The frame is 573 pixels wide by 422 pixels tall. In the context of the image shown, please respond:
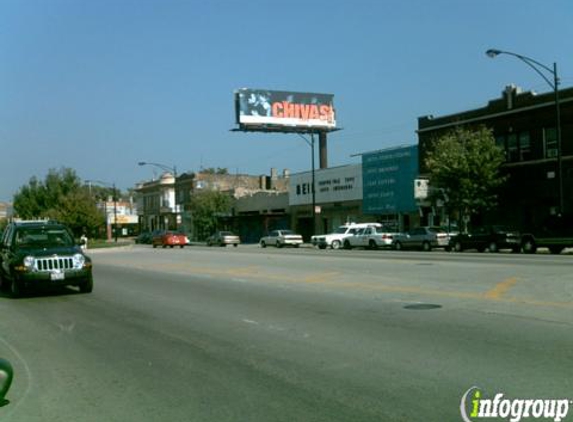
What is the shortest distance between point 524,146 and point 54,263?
3516 centimetres

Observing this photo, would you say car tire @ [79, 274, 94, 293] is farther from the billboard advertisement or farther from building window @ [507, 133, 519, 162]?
the billboard advertisement

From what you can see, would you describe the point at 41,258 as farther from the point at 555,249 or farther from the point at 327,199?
the point at 327,199

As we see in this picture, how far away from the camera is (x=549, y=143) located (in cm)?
4234

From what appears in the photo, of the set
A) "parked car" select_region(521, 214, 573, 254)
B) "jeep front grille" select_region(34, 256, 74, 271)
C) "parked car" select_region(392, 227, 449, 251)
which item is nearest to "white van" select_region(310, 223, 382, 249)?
"parked car" select_region(392, 227, 449, 251)

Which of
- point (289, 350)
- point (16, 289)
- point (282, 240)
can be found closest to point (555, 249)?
point (282, 240)

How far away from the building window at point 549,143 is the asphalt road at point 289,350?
26.4 meters

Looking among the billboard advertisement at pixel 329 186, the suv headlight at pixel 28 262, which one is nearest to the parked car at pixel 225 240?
the billboard advertisement at pixel 329 186

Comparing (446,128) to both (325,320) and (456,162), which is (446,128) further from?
(325,320)

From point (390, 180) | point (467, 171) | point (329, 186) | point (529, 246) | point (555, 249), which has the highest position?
point (329, 186)

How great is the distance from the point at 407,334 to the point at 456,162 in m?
33.0

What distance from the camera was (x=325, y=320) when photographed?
1198 cm

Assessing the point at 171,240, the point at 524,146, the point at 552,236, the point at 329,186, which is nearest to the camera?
the point at 552,236

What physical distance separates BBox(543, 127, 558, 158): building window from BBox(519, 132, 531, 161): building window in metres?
1.25

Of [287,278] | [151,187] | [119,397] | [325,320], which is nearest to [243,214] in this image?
[151,187]
